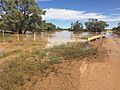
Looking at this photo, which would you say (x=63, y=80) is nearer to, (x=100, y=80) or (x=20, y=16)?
(x=100, y=80)

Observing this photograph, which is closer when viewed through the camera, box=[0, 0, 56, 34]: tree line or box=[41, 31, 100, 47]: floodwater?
box=[41, 31, 100, 47]: floodwater

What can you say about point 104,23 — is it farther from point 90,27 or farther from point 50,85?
point 50,85

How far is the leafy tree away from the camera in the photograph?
40800mm

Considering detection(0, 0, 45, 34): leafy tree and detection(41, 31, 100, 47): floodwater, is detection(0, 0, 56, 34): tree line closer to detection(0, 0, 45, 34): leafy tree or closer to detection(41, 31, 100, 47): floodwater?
detection(0, 0, 45, 34): leafy tree

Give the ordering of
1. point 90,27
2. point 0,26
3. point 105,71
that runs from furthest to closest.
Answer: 1. point 90,27
2. point 0,26
3. point 105,71

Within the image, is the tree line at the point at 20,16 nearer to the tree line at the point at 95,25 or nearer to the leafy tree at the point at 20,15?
the leafy tree at the point at 20,15

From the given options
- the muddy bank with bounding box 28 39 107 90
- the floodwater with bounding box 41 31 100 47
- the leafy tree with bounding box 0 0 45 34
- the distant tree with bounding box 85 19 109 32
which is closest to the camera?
the muddy bank with bounding box 28 39 107 90

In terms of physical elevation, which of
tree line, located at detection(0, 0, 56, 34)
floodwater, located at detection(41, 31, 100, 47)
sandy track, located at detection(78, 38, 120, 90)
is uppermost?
tree line, located at detection(0, 0, 56, 34)

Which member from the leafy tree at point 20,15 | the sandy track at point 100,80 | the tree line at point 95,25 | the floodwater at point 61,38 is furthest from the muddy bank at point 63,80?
the tree line at point 95,25

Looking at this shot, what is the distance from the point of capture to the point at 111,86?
745 cm

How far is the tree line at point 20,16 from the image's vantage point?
4081 centimetres

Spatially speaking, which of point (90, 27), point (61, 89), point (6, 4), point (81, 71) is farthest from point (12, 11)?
point (90, 27)

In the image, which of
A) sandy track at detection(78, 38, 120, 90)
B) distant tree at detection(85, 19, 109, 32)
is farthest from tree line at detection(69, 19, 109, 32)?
sandy track at detection(78, 38, 120, 90)

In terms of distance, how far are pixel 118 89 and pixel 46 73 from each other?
3226 mm
